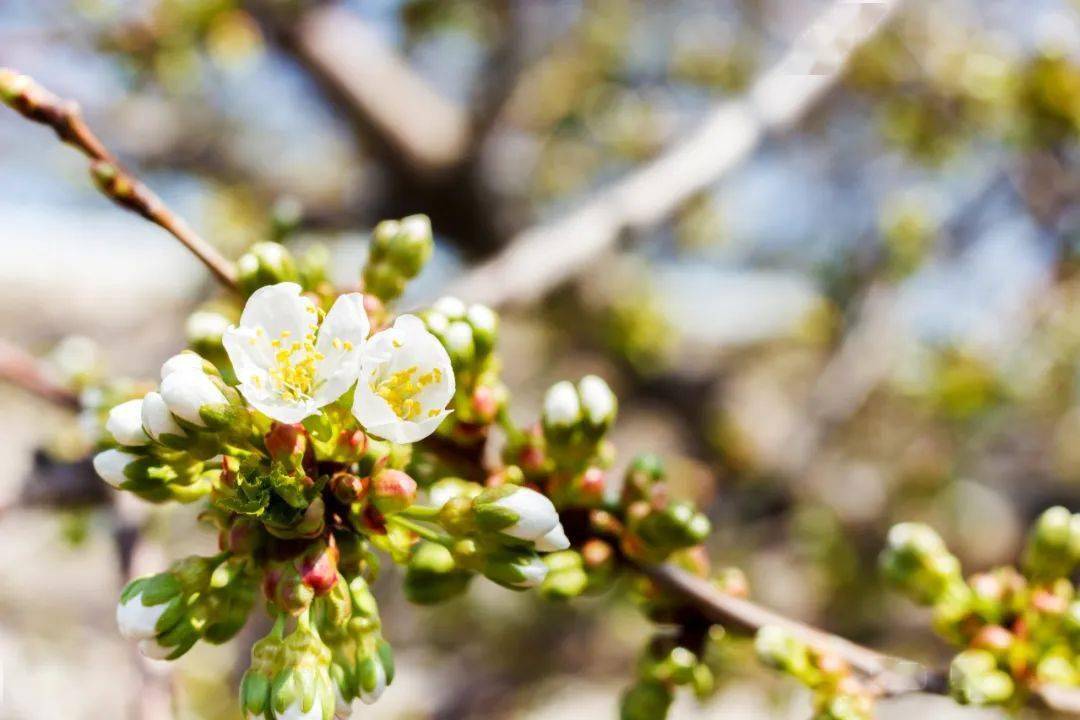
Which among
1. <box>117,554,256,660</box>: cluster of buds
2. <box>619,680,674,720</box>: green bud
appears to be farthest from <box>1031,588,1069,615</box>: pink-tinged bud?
<box>117,554,256,660</box>: cluster of buds

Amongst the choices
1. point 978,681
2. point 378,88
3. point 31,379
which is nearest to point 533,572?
point 978,681

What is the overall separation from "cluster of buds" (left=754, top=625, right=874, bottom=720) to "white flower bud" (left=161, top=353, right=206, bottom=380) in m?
0.88

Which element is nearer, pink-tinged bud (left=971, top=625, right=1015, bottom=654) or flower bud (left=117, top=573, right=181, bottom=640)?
flower bud (left=117, top=573, right=181, bottom=640)

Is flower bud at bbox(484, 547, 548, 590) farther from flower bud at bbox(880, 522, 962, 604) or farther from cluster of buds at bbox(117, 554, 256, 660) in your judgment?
flower bud at bbox(880, 522, 962, 604)

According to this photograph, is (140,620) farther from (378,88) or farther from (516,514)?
(378,88)

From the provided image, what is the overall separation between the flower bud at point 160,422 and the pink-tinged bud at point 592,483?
23.1 inches

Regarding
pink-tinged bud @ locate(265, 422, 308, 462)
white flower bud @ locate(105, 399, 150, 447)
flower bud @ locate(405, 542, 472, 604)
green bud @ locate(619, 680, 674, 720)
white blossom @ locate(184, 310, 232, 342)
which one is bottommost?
green bud @ locate(619, 680, 674, 720)

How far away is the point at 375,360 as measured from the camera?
3.29 feet

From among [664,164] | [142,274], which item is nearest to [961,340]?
[664,164]

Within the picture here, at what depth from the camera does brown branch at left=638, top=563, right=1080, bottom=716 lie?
130 centimetres

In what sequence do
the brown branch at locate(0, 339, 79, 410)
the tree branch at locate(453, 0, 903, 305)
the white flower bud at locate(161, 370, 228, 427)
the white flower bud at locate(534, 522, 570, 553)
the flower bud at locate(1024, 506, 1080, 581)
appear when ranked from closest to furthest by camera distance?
1. the white flower bud at locate(161, 370, 228, 427)
2. the white flower bud at locate(534, 522, 570, 553)
3. the flower bud at locate(1024, 506, 1080, 581)
4. the brown branch at locate(0, 339, 79, 410)
5. the tree branch at locate(453, 0, 903, 305)

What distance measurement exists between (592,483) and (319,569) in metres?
0.47

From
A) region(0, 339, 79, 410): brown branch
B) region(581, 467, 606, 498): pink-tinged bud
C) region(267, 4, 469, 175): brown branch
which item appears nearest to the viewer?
region(581, 467, 606, 498): pink-tinged bud

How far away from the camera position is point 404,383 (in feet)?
3.84
